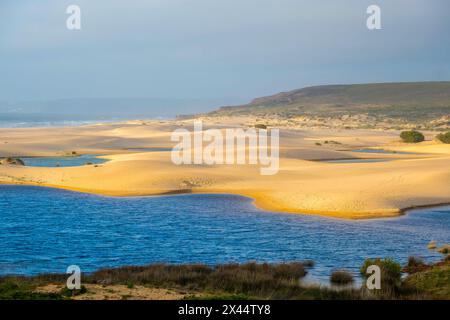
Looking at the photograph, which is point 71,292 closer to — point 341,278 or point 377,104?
point 341,278

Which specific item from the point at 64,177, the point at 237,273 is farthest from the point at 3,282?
the point at 64,177

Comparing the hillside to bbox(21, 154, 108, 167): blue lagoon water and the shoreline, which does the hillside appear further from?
the shoreline

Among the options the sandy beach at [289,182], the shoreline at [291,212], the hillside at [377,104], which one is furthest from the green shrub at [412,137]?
the shoreline at [291,212]

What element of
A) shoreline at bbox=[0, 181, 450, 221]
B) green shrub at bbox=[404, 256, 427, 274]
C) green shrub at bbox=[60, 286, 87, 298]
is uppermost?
green shrub at bbox=[60, 286, 87, 298]

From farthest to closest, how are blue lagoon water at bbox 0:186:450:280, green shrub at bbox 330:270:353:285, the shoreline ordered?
the shoreline → blue lagoon water at bbox 0:186:450:280 → green shrub at bbox 330:270:353:285

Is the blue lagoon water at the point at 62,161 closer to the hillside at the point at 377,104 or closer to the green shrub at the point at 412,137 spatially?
the green shrub at the point at 412,137

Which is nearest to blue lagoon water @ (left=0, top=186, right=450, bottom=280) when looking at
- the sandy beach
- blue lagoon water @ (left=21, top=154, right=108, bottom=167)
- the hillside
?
the sandy beach
